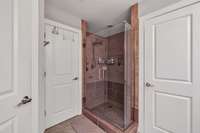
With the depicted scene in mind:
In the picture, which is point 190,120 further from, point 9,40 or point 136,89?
point 9,40

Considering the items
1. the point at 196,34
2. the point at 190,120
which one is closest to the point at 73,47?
the point at 196,34

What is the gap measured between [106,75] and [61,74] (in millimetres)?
1689

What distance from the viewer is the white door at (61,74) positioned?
6.85 feet

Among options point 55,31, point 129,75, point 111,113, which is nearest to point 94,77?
point 111,113

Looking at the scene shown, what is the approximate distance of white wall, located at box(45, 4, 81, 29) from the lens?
81.2 inches

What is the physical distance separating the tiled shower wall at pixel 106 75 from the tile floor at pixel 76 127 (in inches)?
26.7

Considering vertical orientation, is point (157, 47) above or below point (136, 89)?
above

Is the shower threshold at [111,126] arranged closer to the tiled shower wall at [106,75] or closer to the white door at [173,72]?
the white door at [173,72]

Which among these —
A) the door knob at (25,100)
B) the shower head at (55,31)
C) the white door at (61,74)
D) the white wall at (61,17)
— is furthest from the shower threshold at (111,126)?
the white wall at (61,17)

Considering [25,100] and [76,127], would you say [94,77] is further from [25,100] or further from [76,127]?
[25,100]

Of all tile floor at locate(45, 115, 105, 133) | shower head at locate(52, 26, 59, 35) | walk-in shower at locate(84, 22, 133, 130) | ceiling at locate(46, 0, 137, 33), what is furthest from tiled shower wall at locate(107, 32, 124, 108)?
shower head at locate(52, 26, 59, 35)

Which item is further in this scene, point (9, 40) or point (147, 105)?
point (147, 105)

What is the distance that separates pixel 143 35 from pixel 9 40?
6.00 feet

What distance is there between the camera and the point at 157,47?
1.67 metres
